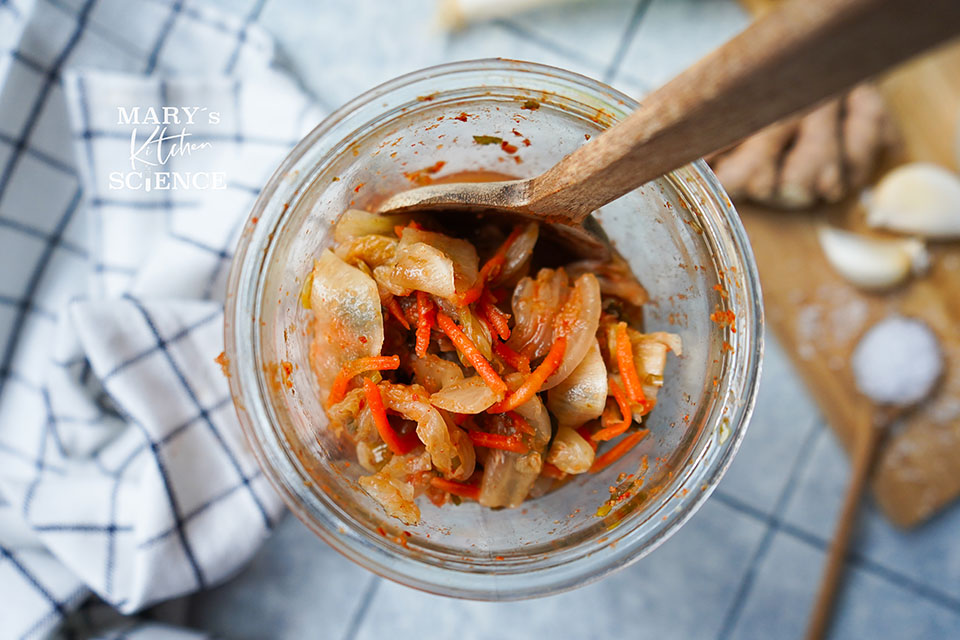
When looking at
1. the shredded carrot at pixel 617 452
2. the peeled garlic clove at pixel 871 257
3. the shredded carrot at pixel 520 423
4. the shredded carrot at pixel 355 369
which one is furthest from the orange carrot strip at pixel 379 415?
the peeled garlic clove at pixel 871 257

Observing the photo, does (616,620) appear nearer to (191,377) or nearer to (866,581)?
(866,581)

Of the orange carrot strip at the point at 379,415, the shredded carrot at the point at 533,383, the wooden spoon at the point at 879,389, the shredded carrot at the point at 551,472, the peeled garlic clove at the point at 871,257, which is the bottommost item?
the orange carrot strip at the point at 379,415

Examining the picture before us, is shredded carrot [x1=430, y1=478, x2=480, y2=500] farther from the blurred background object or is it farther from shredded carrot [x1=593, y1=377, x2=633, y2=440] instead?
the blurred background object

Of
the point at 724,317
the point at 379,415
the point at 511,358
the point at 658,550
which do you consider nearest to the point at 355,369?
the point at 379,415

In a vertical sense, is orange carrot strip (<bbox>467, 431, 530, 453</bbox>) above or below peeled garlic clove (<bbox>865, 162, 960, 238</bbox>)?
below

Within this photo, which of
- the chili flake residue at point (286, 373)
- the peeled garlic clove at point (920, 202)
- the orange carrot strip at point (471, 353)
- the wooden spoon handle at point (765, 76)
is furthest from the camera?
the peeled garlic clove at point (920, 202)

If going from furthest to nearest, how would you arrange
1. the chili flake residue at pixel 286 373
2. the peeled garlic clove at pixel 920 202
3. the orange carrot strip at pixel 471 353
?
the peeled garlic clove at pixel 920 202
the chili flake residue at pixel 286 373
the orange carrot strip at pixel 471 353

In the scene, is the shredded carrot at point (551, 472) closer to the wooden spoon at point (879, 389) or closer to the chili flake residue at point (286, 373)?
the chili flake residue at point (286, 373)

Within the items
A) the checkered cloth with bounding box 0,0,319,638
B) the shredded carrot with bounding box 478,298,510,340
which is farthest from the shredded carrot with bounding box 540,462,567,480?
the checkered cloth with bounding box 0,0,319,638
